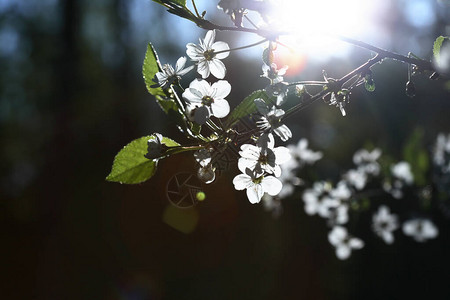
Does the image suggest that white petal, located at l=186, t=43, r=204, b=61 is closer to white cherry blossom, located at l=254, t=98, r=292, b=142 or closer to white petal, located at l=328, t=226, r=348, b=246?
white cherry blossom, located at l=254, t=98, r=292, b=142

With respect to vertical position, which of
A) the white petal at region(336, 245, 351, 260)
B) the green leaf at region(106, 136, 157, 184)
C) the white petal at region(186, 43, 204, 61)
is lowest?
the green leaf at region(106, 136, 157, 184)

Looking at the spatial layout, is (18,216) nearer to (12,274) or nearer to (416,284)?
(12,274)

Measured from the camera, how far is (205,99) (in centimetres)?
57

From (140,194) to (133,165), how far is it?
18.8ft

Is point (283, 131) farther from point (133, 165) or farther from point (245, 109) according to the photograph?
point (133, 165)

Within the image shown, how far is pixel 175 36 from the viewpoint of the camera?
934cm

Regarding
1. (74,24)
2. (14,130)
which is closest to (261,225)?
(74,24)

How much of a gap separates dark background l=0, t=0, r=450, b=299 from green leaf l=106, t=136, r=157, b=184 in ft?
4.49

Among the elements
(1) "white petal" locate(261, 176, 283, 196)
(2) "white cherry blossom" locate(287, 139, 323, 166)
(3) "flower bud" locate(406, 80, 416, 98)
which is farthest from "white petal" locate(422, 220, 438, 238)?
(1) "white petal" locate(261, 176, 283, 196)

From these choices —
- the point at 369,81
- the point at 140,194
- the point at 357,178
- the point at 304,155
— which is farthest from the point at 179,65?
the point at 140,194

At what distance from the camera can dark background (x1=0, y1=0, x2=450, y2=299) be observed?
4.66 meters

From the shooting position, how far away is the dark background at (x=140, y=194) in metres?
4.66

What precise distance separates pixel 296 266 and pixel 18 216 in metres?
5.08

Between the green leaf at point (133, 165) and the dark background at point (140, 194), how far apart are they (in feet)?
4.49
